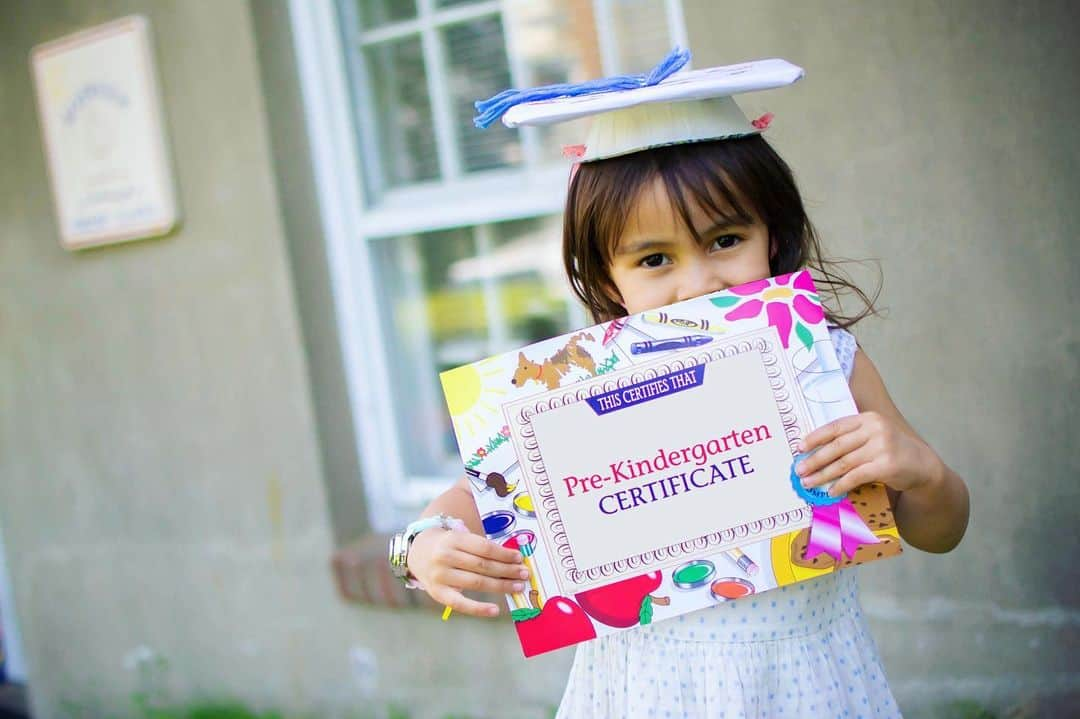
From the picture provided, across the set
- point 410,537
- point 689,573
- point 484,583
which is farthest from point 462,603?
point 689,573

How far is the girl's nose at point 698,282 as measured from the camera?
58.9 inches

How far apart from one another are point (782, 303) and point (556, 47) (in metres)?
1.82

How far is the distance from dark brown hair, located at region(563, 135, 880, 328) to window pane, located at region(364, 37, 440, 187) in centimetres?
181

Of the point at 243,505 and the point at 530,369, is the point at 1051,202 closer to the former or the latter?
the point at 530,369

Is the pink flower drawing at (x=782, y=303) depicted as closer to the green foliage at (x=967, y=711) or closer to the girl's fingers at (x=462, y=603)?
the girl's fingers at (x=462, y=603)

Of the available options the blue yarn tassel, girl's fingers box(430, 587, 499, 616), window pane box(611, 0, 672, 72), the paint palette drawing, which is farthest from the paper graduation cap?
window pane box(611, 0, 672, 72)

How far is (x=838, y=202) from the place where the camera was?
8.07 feet

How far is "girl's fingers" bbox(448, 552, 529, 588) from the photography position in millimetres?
1437

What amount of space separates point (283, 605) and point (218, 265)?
116cm

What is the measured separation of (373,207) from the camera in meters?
3.44

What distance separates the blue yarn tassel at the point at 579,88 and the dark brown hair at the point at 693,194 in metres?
0.10

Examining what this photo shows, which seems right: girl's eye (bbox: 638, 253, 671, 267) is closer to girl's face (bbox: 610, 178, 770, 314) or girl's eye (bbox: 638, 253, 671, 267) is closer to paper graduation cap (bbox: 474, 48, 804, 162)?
girl's face (bbox: 610, 178, 770, 314)

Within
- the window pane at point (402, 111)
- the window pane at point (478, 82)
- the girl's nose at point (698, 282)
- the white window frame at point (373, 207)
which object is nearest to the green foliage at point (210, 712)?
the white window frame at point (373, 207)

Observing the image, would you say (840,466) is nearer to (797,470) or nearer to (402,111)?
(797,470)
